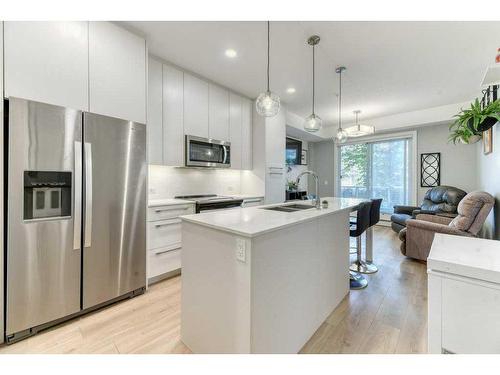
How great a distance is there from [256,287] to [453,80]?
4365 millimetres

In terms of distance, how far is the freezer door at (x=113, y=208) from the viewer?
2.00 meters

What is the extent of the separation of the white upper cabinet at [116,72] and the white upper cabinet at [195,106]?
0.80 meters

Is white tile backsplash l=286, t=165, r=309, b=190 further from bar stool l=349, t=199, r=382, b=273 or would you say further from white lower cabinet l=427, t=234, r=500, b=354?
white lower cabinet l=427, t=234, r=500, b=354

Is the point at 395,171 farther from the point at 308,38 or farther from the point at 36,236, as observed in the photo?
the point at 36,236

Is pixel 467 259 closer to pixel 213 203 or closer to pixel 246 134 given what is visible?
pixel 213 203

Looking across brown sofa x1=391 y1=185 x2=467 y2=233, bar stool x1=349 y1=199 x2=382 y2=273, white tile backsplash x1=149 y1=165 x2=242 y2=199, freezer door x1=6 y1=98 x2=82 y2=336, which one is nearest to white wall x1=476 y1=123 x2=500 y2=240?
brown sofa x1=391 y1=185 x2=467 y2=233

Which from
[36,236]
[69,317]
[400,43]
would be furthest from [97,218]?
[400,43]

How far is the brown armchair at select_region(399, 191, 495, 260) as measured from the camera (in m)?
2.76

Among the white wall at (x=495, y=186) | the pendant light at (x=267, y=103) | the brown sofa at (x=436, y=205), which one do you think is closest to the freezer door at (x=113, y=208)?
the pendant light at (x=267, y=103)

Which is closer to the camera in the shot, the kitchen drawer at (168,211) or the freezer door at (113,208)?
the freezer door at (113,208)

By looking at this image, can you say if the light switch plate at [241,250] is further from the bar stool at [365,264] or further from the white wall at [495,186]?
the white wall at [495,186]

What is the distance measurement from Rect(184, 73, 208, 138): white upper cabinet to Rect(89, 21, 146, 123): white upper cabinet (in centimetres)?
80

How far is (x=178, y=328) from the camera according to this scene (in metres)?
1.85

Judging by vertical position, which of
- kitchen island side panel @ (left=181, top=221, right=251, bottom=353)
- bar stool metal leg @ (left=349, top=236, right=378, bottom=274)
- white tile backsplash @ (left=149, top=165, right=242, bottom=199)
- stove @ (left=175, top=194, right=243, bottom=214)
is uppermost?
white tile backsplash @ (left=149, top=165, right=242, bottom=199)
